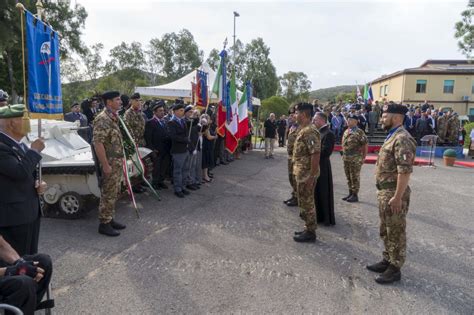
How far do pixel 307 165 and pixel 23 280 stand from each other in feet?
12.2

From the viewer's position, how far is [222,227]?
576 centimetres

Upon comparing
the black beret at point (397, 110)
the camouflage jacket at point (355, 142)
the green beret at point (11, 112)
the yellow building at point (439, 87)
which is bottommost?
the camouflage jacket at point (355, 142)

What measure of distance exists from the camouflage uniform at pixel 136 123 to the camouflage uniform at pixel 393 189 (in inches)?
214

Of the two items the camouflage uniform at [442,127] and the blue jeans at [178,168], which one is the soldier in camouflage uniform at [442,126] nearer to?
the camouflage uniform at [442,127]

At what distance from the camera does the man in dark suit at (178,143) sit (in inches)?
289

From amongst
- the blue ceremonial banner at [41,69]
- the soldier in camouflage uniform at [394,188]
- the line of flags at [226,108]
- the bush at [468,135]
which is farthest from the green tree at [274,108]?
the soldier in camouflage uniform at [394,188]

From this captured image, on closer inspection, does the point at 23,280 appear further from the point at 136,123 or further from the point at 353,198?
the point at 353,198

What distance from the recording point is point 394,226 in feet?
12.9

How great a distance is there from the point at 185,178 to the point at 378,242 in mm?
4272

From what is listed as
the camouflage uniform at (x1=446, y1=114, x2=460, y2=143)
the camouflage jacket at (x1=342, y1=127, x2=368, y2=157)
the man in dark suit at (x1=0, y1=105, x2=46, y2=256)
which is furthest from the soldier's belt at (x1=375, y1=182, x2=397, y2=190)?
the camouflage uniform at (x1=446, y1=114, x2=460, y2=143)

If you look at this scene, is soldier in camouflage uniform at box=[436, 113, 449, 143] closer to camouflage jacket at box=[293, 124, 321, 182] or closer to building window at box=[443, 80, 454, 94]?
camouflage jacket at box=[293, 124, 321, 182]

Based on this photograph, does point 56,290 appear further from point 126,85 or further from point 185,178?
point 126,85

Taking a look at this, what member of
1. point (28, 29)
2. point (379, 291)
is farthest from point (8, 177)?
point (379, 291)

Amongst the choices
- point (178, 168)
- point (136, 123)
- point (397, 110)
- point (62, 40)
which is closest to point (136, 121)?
point (136, 123)
